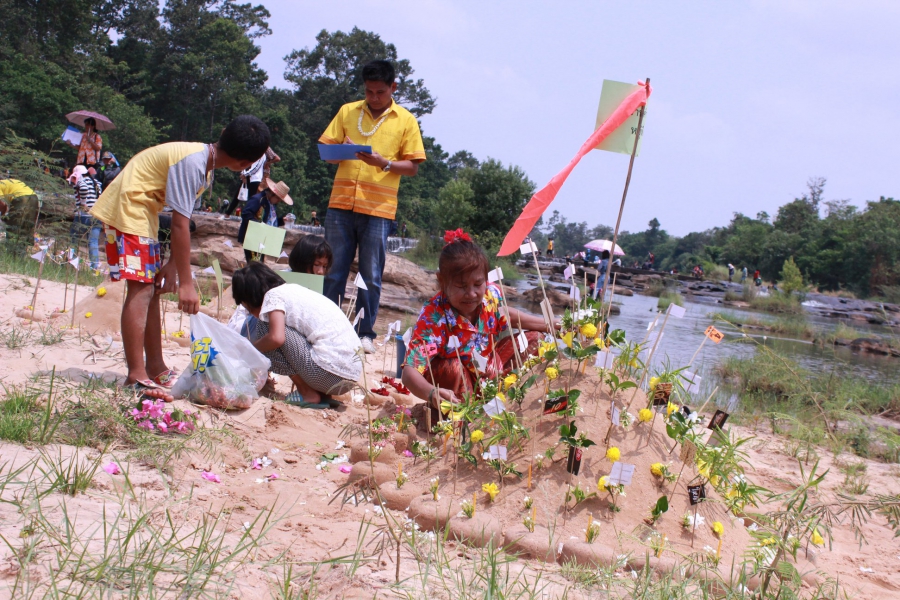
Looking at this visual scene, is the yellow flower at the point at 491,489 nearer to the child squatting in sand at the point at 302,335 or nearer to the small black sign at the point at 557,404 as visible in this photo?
the small black sign at the point at 557,404

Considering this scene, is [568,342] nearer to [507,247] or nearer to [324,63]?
[507,247]

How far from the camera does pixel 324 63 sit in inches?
1718

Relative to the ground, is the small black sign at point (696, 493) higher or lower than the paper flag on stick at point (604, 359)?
lower

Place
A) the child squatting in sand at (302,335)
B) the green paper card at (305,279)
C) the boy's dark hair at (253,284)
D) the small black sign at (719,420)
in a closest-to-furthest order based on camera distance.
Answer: the small black sign at (719,420), the child squatting in sand at (302,335), the boy's dark hair at (253,284), the green paper card at (305,279)

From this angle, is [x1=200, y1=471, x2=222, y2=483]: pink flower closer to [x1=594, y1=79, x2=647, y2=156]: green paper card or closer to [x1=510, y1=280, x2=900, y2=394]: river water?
[x1=594, y1=79, x2=647, y2=156]: green paper card

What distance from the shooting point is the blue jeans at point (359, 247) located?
4.69 m

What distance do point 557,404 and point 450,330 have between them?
0.93 metres

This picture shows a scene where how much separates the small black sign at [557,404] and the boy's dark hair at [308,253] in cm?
216

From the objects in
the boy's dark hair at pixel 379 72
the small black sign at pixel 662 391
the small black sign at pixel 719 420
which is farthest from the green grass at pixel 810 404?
the boy's dark hair at pixel 379 72

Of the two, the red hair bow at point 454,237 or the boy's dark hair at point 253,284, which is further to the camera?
Result: the boy's dark hair at point 253,284

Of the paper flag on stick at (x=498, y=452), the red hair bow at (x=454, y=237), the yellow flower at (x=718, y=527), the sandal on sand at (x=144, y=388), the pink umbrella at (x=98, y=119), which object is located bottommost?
the sandal on sand at (x=144, y=388)

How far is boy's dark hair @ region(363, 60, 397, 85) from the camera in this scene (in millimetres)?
4480

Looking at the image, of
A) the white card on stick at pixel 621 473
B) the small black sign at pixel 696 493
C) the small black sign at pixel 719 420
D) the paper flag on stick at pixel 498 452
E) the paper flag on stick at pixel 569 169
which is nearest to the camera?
the white card on stick at pixel 621 473

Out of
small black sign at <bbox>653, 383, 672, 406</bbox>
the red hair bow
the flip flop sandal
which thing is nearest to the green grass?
small black sign at <bbox>653, 383, 672, 406</bbox>
